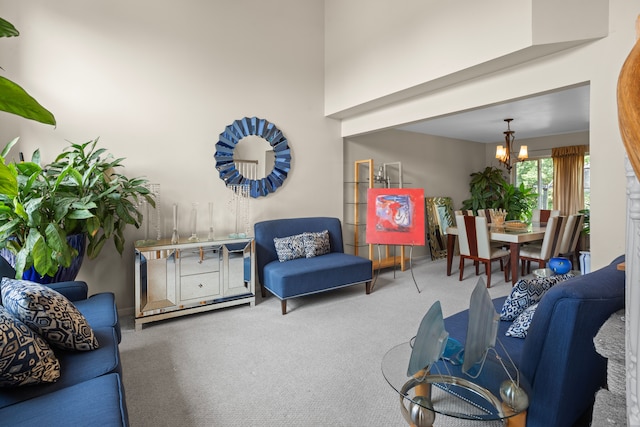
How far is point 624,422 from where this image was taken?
801 millimetres

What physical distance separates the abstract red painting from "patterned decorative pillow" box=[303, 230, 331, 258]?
0.61 meters

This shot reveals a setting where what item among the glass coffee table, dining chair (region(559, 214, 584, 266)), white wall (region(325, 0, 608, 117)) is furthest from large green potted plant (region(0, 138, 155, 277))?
dining chair (region(559, 214, 584, 266))

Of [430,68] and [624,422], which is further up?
[430,68]

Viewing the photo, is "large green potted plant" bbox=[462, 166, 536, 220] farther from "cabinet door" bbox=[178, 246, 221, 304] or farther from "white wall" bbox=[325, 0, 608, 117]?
"cabinet door" bbox=[178, 246, 221, 304]

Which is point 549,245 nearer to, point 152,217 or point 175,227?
point 175,227

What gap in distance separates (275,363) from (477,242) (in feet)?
10.7

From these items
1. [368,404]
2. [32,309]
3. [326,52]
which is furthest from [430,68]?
[32,309]

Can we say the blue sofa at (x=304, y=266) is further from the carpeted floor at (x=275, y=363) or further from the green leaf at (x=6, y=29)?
the green leaf at (x=6, y=29)

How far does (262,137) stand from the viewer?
13.7ft

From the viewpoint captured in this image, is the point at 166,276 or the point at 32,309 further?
the point at 166,276

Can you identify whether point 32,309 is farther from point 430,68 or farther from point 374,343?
point 430,68

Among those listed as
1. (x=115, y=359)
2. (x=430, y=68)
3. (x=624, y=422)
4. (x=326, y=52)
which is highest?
(x=326, y=52)

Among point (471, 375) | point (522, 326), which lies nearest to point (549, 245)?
point (522, 326)

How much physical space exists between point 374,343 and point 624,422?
6.86ft
